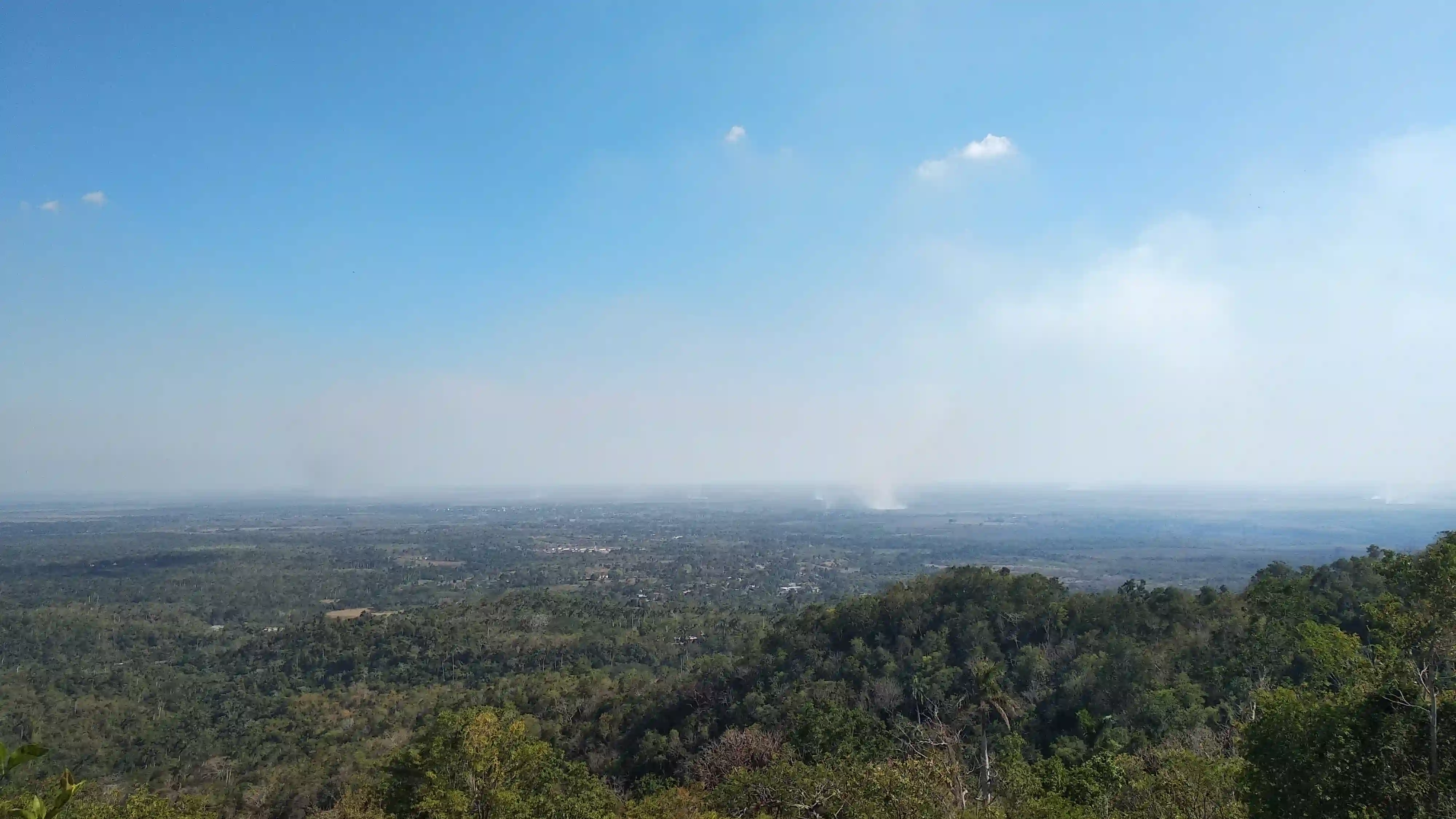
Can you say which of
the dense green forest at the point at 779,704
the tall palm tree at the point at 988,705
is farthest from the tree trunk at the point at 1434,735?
the tall palm tree at the point at 988,705

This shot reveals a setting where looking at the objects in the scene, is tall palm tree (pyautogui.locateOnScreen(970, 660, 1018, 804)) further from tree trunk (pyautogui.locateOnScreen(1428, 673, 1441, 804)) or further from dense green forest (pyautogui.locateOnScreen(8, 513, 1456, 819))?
tree trunk (pyautogui.locateOnScreen(1428, 673, 1441, 804))

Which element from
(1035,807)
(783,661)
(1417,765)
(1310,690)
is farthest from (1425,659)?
(783,661)

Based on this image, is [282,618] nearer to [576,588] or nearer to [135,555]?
[576,588]

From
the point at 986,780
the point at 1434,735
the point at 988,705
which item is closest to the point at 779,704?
the point at 988,705

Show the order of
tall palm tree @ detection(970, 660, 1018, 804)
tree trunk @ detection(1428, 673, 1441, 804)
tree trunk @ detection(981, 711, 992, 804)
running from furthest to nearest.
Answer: tall palm tree @ detection(970, 660, 1018, 804) → tree trunk @ detection(981, 711, 992, 804) → tree trunk @ detection(1428, 673, 1441, 804)

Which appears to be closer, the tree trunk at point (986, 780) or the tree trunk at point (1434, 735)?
the tree trunk at point (1434, 735)

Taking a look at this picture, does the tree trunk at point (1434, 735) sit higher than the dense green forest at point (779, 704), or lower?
higher

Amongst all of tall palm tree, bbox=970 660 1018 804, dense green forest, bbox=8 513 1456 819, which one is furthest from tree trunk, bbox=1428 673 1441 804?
tall palm tree, bbox=970 660 1018 804

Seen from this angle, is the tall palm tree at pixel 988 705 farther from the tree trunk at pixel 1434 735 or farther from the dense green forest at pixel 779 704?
the tree trunk at pixel 1434 735

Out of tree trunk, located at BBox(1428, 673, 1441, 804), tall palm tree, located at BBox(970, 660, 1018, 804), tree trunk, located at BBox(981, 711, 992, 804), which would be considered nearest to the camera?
tree trunk, located at BBox(1428, 673, 1441, 804)
